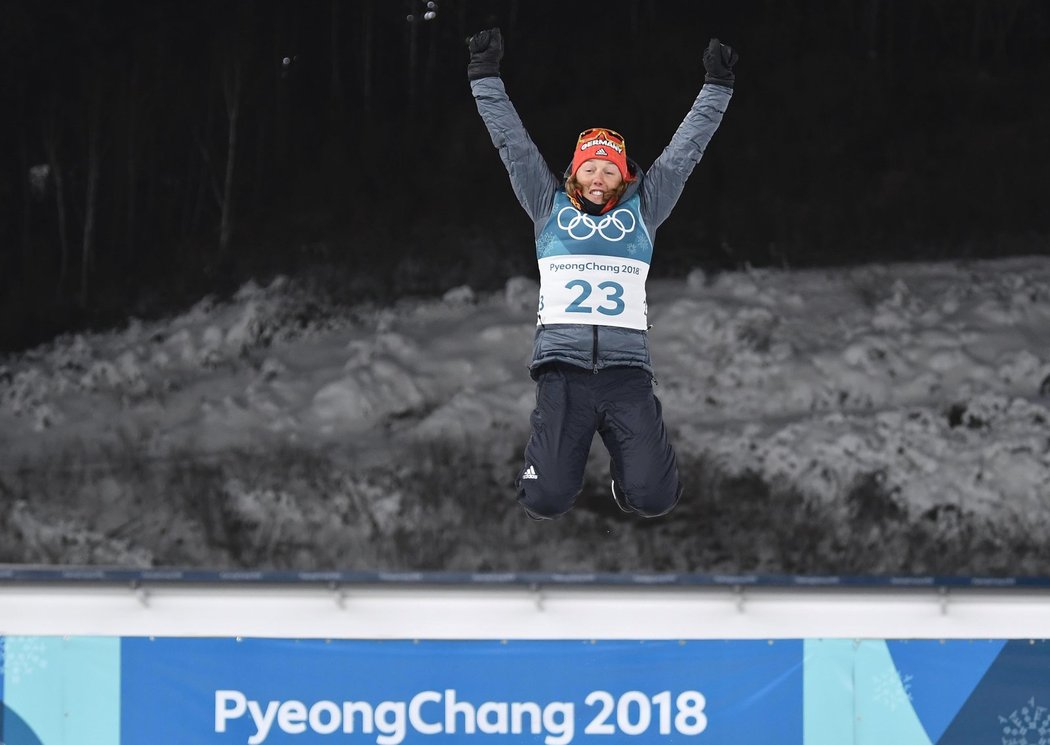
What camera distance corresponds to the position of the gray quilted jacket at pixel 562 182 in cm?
535

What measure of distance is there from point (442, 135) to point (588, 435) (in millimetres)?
17457

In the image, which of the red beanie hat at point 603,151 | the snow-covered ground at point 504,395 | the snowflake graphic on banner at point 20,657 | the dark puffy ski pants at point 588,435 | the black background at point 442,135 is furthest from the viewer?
the black background at point 442,135

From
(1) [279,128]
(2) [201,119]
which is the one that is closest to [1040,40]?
(1) [279,128]

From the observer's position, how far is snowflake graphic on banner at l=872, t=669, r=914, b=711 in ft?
20.1

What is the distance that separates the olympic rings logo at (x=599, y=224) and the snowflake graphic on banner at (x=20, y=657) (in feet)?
10.2

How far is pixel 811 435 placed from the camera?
50.9 feet

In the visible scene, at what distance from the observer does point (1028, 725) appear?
6.16m

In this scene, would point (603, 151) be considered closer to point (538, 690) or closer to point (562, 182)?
point (562, 182)

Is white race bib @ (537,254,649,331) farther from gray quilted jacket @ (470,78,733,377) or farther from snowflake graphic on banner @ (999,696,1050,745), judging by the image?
snowflake graphic on banner @ (999,696,1050,745)

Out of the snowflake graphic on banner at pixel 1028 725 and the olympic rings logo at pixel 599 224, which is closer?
the olympic rings logo at pixel 599 224

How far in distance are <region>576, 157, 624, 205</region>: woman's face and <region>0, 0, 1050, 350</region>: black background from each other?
13653 mm

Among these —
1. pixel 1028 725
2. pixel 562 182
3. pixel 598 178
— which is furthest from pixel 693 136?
pixel 1028 725

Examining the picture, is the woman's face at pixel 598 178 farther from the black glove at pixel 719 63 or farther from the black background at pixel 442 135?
the black background at pixel 442 135

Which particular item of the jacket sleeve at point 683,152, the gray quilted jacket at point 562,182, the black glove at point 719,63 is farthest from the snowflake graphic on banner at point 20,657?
the black glove at point 719,63
